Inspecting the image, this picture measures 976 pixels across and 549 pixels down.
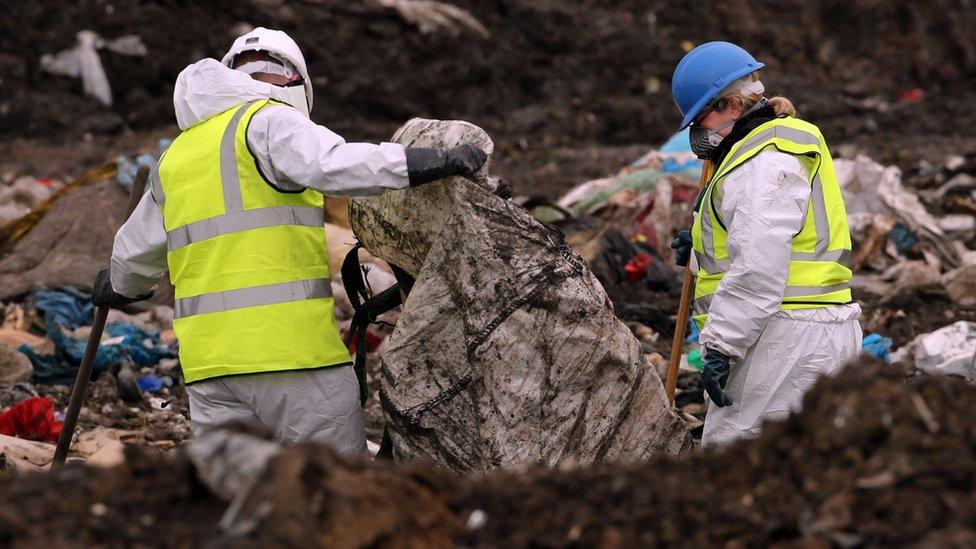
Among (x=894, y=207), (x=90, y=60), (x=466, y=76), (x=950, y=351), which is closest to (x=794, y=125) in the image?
(x=950, y=351)

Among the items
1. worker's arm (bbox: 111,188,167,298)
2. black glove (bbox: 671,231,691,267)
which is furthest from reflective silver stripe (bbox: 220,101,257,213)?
black glove (bbox: 671,231,691,267)

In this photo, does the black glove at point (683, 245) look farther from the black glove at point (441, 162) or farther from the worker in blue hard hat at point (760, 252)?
the black glove at point (441, 162)

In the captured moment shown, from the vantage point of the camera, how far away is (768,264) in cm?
361

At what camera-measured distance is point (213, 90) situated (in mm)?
3764

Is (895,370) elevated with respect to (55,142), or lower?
elevated

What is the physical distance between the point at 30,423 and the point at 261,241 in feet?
7.57

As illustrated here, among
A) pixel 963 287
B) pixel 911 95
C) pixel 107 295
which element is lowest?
pixel 911 95

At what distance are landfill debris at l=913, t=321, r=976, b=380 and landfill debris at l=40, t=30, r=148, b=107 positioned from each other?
1307cm

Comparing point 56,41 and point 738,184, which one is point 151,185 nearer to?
point 738,184

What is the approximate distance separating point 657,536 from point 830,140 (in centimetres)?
1412

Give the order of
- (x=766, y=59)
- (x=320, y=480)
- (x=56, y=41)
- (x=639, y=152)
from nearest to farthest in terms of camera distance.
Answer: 1. (x=320, y=480)
2. (x=639, y=152)
3. (x=56, y=41)
4. (x=766, y=59)

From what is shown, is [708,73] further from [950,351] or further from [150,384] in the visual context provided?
[150,384]

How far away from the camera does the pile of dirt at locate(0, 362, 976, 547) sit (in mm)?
2199

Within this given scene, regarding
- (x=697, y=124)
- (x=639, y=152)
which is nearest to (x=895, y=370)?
(x=697, y=124)
